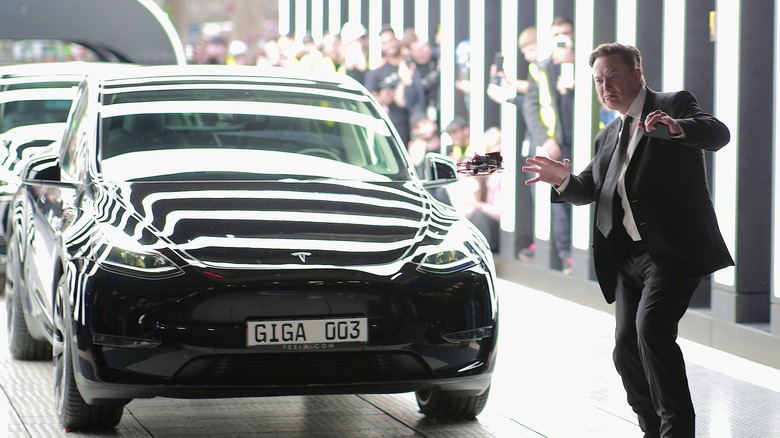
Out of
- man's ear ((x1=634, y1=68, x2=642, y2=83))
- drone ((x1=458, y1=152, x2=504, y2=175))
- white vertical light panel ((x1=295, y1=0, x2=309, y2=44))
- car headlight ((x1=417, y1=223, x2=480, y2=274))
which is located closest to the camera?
man's ear ((x1=634, y1=68, x2=642, y2=83))

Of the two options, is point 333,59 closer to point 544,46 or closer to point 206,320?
point 544,46

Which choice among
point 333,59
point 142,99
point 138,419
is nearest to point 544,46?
point 142,99

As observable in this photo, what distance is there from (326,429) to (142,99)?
5.77 feet

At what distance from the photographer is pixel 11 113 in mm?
9578

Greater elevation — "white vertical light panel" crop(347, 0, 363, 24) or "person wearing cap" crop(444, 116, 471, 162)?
"white vertical light panel" crop(347, 0, 363, 24)

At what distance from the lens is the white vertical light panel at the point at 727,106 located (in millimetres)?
7871

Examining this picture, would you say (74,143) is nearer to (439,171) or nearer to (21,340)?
(21,340)

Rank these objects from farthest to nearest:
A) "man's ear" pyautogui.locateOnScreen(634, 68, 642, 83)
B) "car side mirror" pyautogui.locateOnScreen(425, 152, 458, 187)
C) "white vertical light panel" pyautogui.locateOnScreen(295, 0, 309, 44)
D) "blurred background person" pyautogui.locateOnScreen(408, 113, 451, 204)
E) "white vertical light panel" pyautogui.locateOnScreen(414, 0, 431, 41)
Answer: "white vertical light panel" pyautogui.locateOnScreen(295, 0, 309, 44) → "white vertical light panel" pyautogui.locateOnScreen(414, 0, 431, 41) → "blurred background person" pyautogui.locateOnScreen(408, 113, 451, 204) → "car side mirror" pyautogui.locateOnScreen(425, 152, 458, 187) → "man's ear" pyautogui.locateOnScreen(634, 68, 642, 83)

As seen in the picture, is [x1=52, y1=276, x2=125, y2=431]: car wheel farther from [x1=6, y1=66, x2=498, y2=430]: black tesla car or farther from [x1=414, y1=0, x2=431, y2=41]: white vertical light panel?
[x1=414, y1=0, x2=431, y2=41]: white vertical light panel

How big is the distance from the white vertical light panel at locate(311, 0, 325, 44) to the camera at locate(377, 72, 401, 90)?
19.6 ft

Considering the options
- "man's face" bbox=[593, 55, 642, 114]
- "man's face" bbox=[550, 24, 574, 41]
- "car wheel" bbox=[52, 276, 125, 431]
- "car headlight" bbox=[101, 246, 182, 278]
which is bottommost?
"car wheel" bbox=[52, 276, 125, 431]

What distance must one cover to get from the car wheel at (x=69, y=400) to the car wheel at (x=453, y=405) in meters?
1.31

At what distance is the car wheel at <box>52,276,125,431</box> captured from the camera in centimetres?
536

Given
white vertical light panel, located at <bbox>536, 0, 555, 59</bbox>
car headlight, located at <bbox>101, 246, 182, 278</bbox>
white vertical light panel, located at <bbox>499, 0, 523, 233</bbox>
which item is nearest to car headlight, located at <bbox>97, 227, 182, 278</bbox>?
car headlight, located at <bbox>101, 246, 182, 278</bbox>
